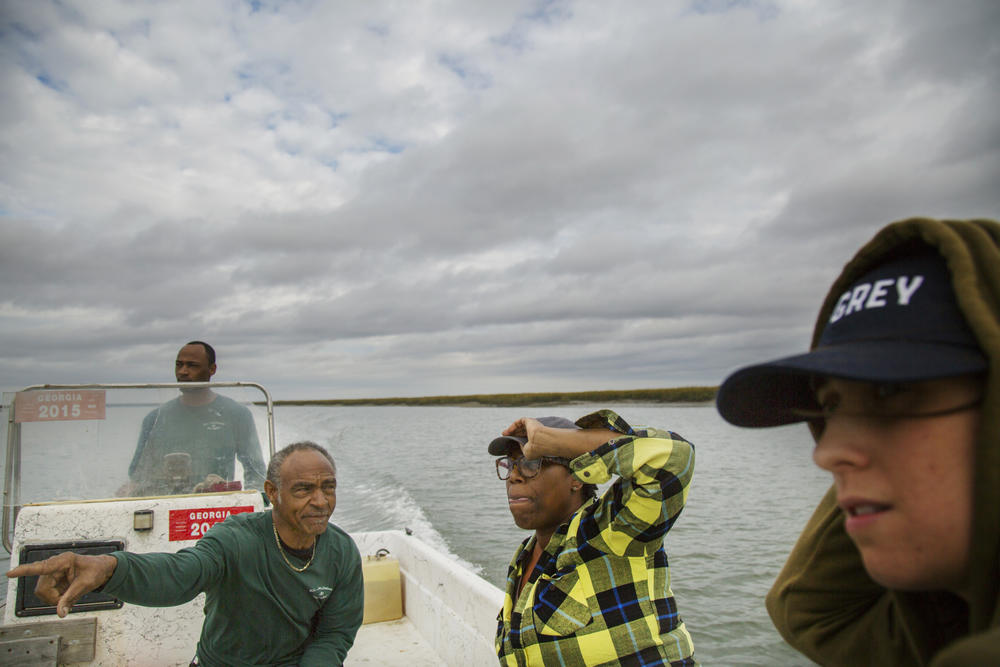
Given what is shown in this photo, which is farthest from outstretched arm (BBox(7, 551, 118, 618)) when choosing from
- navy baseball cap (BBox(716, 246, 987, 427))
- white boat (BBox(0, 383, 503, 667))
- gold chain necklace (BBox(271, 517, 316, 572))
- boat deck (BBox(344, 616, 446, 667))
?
boat deck (BBox(344, 616, 446, 667))

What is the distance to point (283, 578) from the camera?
263cm

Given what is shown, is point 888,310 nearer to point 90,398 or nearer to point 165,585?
point 165,585

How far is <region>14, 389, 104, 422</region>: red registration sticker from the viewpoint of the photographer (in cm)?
356

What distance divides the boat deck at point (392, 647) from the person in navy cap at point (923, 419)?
387cm

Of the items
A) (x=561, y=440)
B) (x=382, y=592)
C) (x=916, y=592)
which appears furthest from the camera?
(x=382, y=592)

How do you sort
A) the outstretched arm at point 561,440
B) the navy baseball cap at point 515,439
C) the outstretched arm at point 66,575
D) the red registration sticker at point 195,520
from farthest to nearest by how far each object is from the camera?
the red registration sticker at point 195,520 < the navy baseball cap at point 515,439 < the outstretched arm at point 561,440 < the outstretched arm at point 66,575

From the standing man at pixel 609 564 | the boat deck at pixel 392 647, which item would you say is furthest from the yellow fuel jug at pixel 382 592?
the standing man at pixel 609 564

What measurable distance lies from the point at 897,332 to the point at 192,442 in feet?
13.4

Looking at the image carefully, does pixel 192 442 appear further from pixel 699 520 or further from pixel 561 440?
pixel 699 520

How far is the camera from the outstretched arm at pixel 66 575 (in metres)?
1.78

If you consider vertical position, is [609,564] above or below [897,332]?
below

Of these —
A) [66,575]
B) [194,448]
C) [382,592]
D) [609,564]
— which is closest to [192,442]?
[194,448]

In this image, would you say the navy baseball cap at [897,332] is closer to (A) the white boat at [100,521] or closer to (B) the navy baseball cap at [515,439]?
(B) the navy baseball cap at [515,439]

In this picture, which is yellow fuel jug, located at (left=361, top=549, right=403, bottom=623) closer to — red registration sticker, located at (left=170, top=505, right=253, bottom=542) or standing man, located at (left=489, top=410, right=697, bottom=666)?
red registration sticker, located at (left=170, top=505, right=253, bottom=542)
